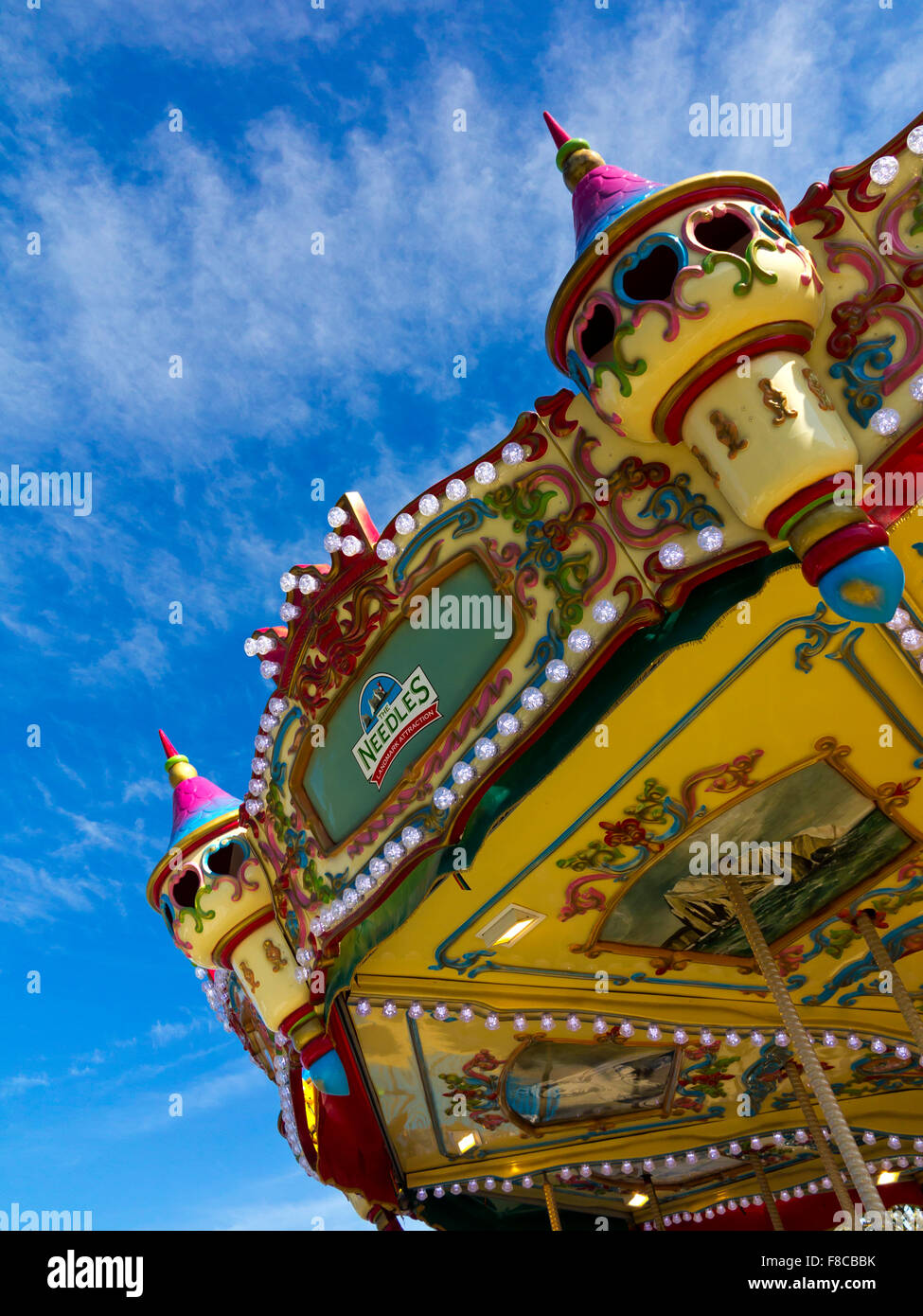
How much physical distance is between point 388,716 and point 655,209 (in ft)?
9.74

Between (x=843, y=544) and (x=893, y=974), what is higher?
(x=843, y=544)

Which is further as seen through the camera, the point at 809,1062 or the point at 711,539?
the point at 809,1062

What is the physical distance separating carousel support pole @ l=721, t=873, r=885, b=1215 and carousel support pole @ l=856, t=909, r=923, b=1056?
29.6 inches

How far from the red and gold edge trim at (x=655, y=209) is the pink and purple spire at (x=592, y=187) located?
0.26 feet

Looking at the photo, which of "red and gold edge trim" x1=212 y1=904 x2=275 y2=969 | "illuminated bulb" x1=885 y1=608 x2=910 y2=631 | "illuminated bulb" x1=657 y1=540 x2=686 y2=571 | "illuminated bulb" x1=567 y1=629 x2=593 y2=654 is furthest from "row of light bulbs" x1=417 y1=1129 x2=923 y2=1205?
"illuminated bulb" x1=657 y1=540 x2=686 y2=571

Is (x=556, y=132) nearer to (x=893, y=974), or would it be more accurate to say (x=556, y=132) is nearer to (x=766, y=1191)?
(x=893, y=974)

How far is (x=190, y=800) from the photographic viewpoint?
793cm

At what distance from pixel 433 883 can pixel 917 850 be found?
3.26 metres

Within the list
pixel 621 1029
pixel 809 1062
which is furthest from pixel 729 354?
pixel 621 1029

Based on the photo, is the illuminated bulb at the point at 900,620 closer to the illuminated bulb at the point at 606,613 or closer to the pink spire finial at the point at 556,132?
the illuminated bulb at the point at 606,613

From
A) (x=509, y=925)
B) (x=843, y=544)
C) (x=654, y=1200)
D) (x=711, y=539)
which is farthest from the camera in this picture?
(x=654, y=1200)

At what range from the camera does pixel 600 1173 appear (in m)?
9.36

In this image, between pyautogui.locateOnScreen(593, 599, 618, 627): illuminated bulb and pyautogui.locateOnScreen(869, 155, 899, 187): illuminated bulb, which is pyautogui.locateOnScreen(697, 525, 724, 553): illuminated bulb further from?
pyautogui.locateOnScreen(869, 155, 899, 187): illuminated bulb
